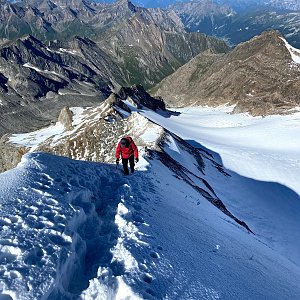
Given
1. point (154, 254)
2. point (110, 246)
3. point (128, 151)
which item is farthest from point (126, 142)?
point (154, 254)

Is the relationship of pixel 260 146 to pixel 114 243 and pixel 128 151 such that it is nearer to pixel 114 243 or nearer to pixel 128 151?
pixel 128 151

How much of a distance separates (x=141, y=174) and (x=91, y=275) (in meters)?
10.5

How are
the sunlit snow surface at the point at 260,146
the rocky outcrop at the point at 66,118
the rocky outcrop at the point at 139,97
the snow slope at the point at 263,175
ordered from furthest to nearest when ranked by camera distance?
the rocky outcrop at the point at 139,97 < the rocky outcrop at the point at 66,118 < the sunlit snow surface at the point at 260,146 < the snow slope at the point at 263,175

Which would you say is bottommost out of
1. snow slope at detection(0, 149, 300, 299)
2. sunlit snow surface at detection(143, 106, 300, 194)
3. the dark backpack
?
snow slope at detection(0, 149, 300, 299)

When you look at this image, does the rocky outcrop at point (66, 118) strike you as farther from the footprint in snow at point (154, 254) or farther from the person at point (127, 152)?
the footprint in snow at point (154, 254)

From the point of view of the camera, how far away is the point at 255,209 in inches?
1427

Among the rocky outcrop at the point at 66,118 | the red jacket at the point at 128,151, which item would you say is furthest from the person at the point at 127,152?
the rocky outcrop at the point at 66,118

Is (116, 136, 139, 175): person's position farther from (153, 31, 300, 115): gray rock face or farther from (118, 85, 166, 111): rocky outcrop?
(118, 85, 166, 111): rocky outcrop

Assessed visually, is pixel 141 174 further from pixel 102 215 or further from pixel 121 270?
pixel 121 270

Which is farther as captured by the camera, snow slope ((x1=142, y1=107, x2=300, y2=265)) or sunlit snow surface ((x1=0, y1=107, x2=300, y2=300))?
snow slope ((x1=142, y1=107, x2=300, y2=265))

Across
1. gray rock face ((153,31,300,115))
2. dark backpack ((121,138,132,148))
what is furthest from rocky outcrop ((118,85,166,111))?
dark backpack ((121,138,132,148))

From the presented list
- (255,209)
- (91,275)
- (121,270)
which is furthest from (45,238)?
(255,209)

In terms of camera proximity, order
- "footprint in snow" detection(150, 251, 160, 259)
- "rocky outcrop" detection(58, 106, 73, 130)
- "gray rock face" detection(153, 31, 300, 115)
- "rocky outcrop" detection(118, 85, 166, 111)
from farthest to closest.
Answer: "gray rock face" detection(153, 31, 300, 115) → "rocky outcrop" detection(118, 85, 166, 111) → "rocky outcrop" detection(58, 106, 73, 130) → "footprint in snow" detection(150, 251, 160, 259)

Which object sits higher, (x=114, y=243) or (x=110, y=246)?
(x=114, y=243)
